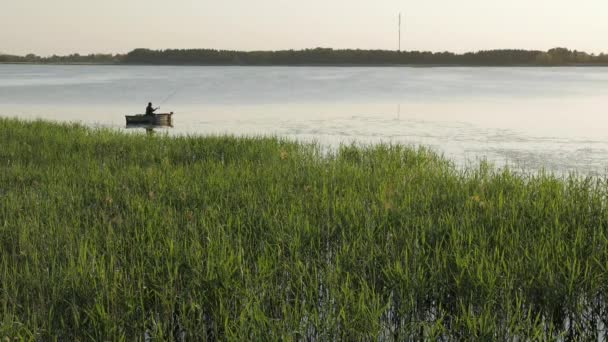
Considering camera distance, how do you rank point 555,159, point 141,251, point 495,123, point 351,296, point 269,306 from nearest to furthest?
1. point 351,296
2. point 269,306
3. point 141,251
4. point 555,159
5. point 495,123

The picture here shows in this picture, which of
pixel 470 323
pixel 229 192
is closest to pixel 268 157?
pixel 229 192

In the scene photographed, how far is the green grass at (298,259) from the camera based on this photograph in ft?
15.9

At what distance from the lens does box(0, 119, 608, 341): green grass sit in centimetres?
483

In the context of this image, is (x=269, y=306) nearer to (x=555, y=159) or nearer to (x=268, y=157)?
(x=268, y=157)

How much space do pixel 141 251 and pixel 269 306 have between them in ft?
5.28

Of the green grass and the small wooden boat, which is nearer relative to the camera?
the green grass

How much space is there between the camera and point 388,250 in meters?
6.16

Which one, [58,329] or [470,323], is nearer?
[470,323]

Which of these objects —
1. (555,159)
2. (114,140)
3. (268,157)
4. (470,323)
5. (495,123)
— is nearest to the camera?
(470,323)

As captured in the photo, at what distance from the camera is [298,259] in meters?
5.93

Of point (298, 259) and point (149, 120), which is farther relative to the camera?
point (149, 120)

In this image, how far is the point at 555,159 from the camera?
18.8m

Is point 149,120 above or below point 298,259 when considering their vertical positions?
below

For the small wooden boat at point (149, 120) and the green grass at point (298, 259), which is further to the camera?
the small wooden boat at point (149, 120)
